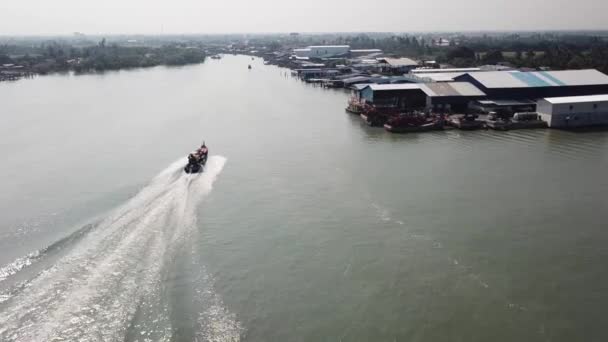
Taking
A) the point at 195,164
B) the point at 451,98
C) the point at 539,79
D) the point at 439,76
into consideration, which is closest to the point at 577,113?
the point at 539,79

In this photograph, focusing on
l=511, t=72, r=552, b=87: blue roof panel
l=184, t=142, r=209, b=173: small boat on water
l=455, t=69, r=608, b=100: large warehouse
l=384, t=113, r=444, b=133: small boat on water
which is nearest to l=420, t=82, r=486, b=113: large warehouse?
l=455, t=69, r=608, b=100: large warehouse

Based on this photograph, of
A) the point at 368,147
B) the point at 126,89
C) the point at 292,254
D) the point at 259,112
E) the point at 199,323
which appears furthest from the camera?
the point at 126,89

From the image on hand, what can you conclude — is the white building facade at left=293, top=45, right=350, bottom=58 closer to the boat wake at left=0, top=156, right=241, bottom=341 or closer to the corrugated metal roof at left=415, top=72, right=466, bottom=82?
the corrugated metal roof at left=415, top=72, right=466, bottom=82

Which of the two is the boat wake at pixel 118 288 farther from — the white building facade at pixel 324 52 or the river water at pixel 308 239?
the white building facade at pixel 324 52

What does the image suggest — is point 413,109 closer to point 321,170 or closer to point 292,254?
point 321,170

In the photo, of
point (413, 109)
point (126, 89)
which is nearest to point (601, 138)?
point (413, 109)

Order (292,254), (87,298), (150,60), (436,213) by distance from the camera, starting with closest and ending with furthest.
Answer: (87,298)
(292,254)
(436,213)
(150,60)

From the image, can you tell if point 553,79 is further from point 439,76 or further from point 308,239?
point 308,239

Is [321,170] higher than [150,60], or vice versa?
[150,60]
